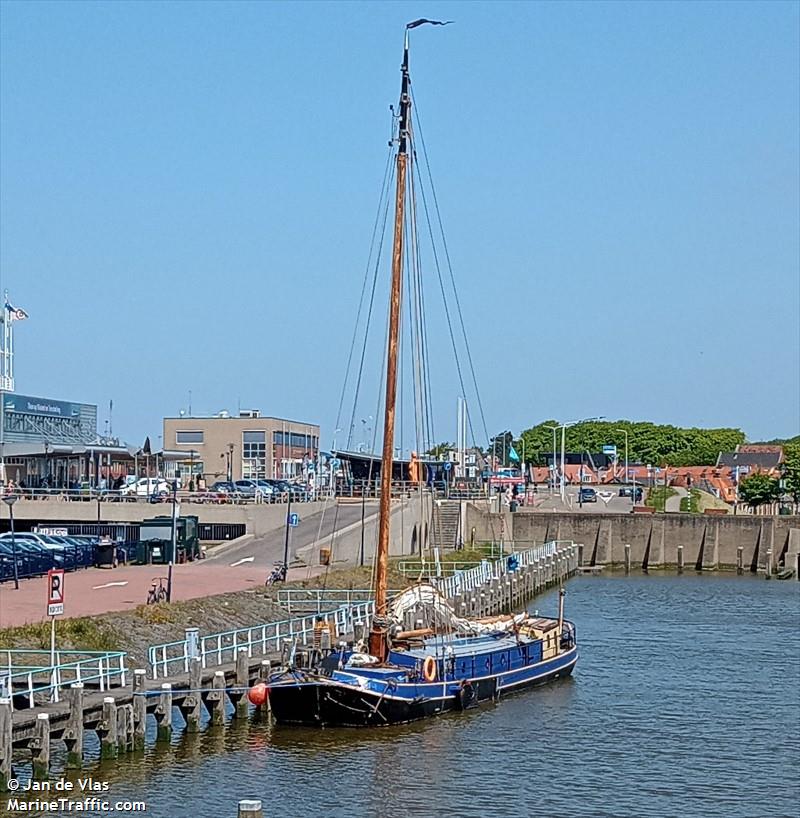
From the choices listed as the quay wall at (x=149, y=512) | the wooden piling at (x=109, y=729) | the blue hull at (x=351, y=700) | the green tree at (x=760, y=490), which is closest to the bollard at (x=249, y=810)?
the wooden piling at (x=109, y=729)

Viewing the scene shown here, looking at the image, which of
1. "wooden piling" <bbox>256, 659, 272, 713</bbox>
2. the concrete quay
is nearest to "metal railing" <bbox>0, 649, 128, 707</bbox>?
the concrete quay

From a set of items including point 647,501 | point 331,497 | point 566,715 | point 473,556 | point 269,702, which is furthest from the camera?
point 647,501

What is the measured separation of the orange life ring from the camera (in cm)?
4275

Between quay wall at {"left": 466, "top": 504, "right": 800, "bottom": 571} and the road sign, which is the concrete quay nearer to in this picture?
the road sign

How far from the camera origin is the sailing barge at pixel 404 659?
40281 millimetres

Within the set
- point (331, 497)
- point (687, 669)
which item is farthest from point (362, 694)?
point (331, 497)

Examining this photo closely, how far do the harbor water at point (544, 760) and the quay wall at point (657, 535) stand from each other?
170 ft

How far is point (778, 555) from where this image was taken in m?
107

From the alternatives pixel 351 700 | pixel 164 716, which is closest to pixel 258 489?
pixel 351 700

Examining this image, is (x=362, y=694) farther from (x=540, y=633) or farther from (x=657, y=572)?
(x=657, y=572)

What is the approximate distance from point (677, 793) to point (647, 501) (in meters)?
117

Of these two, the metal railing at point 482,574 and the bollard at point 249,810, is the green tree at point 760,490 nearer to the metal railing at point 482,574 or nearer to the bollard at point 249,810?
the metal railing at point 482,574

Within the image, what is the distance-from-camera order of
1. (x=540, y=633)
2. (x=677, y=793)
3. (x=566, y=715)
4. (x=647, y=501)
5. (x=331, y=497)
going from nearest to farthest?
(x=677, y=793)
(x=566, y=715)
(x=540, y=633)
(x=331, y=497)
(x=647, y=501)

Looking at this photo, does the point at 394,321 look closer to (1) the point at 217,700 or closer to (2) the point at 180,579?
(1) the point at 217,700
